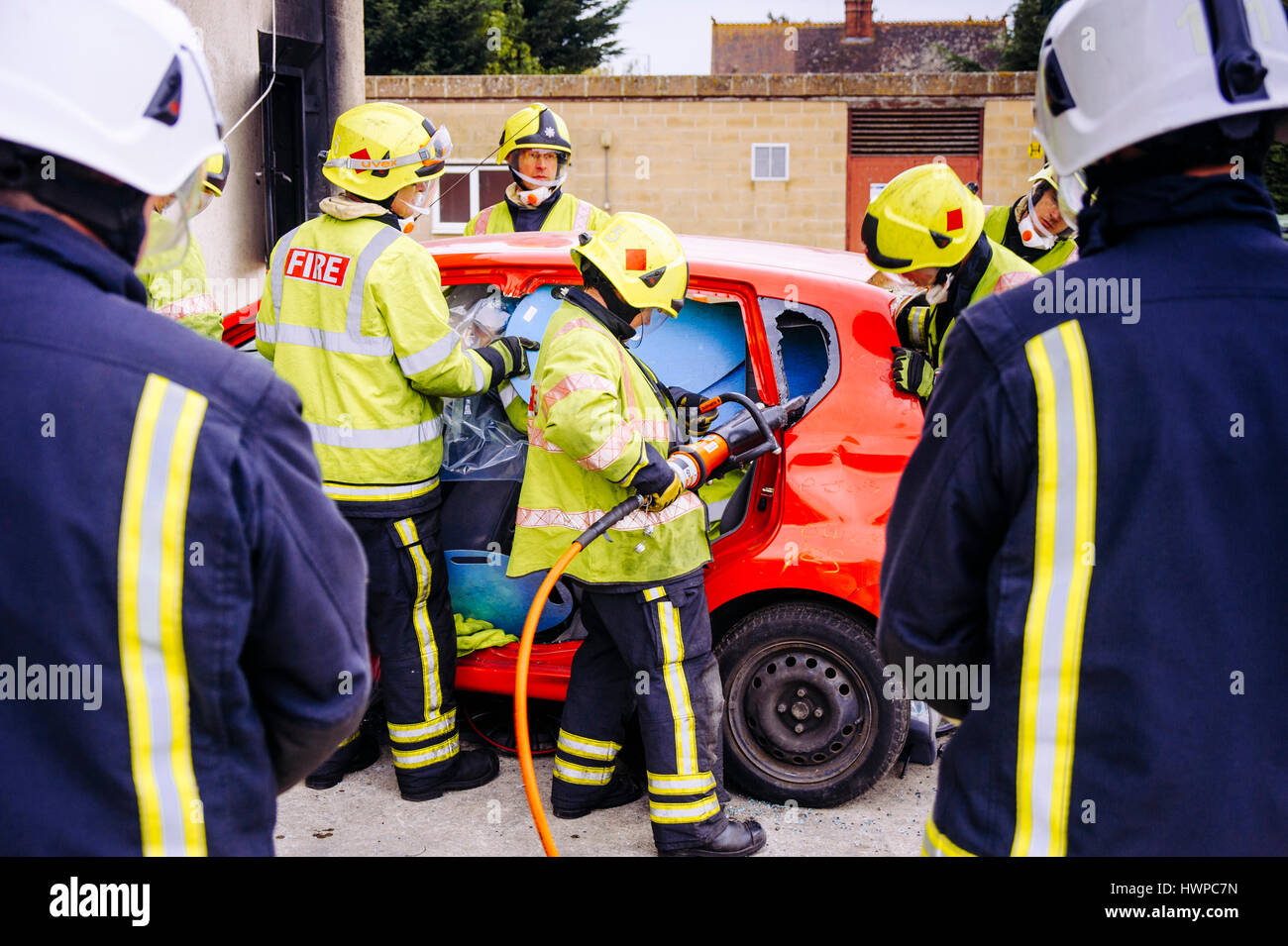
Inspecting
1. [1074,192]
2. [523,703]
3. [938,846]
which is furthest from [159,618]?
[523,703]

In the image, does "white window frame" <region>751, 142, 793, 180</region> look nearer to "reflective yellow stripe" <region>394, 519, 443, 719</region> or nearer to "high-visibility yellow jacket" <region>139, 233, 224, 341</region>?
"high-visibility yellow jacket" <region>139, 233, 224, 341</region>

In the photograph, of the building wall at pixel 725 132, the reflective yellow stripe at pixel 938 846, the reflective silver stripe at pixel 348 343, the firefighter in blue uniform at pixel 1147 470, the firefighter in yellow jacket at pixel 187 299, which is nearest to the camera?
the firefighter in blue uniform at pixel 1147 470

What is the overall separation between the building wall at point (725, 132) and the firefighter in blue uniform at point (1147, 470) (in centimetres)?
1328

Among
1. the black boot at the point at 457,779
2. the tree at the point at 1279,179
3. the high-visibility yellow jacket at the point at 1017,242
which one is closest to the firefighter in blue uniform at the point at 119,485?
the black boot at the point at 457,779

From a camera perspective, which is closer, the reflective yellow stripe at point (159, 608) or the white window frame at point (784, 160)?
the reflective yellow stripe at point (159, 608)

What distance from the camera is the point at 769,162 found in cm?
1446

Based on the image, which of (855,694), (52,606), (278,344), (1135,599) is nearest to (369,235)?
(278,344)

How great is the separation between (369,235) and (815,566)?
1.67 meters

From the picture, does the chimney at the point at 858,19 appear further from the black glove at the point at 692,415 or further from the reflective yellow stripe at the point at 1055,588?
the reflective yellow stripe at the point at 1055,588

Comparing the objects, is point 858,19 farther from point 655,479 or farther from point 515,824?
point 515,824

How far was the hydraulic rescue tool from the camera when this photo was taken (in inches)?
121

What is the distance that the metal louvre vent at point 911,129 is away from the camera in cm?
1470

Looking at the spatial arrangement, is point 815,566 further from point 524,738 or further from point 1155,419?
point 1155,419
